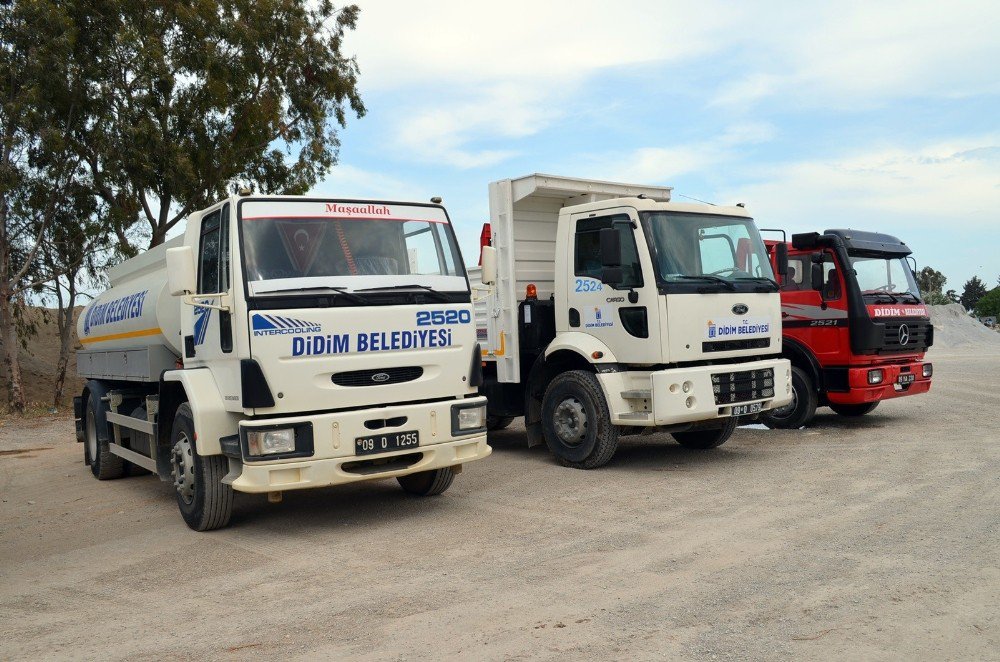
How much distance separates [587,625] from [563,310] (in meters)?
5.24

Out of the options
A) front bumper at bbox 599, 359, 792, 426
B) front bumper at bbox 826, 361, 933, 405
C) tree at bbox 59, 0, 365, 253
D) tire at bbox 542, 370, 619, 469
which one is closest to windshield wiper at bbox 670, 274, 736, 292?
front bumper at bbox 599, 359, 792, 426

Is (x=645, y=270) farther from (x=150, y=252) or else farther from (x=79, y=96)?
(x=79, y=96)

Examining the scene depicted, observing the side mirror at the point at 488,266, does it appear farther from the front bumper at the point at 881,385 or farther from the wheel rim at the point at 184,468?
the front bumper at the point at 881,385

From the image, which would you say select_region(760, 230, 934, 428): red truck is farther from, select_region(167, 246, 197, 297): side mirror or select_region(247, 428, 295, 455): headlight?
select_region(167, 246, 197, 297): side mirror

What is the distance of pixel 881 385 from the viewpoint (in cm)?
1134

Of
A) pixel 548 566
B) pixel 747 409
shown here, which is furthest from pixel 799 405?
pixel 548 566

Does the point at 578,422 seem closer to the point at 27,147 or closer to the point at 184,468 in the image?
the point at 184,468

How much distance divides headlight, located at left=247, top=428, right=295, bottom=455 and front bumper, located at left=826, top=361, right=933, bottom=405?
7.80 m

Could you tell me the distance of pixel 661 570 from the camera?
5.30 metres

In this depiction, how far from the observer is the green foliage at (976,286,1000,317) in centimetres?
9531

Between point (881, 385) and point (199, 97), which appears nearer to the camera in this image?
point (881, 385)

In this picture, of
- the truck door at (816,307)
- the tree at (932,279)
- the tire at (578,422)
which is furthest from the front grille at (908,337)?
the tree at (932,279)

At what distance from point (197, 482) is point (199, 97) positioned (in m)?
14.9

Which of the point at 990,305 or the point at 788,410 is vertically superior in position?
the point at 990,305
